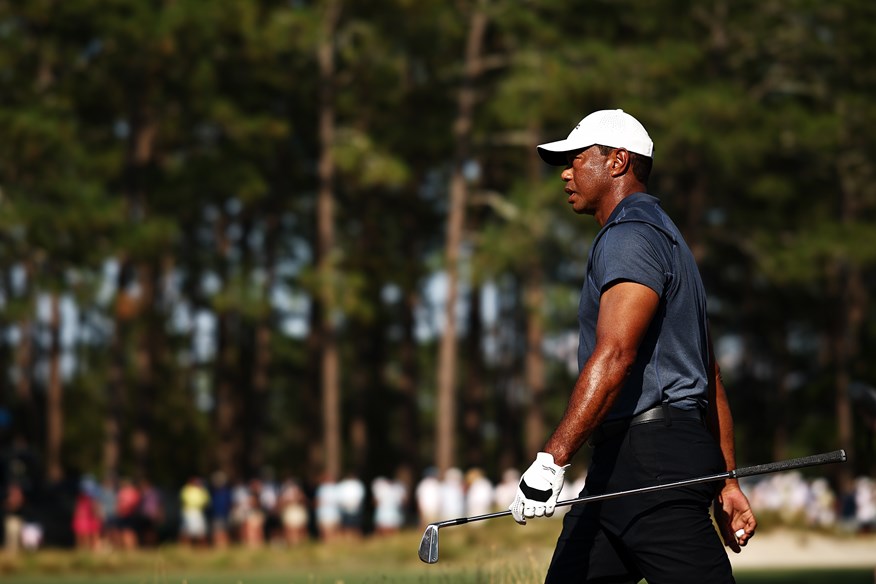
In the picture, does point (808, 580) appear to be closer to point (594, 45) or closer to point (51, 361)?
point (594, 45)

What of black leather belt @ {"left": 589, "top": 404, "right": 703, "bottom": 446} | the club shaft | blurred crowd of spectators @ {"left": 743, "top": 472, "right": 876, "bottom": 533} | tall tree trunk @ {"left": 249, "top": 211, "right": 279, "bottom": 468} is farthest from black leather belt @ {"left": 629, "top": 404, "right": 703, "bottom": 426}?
tall tree trunk @ {"left": 249, "top": 211, "right": 279, "bottom": 468}

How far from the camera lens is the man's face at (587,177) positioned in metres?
5.39

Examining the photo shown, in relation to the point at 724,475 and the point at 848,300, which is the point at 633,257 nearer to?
the point at 724,475

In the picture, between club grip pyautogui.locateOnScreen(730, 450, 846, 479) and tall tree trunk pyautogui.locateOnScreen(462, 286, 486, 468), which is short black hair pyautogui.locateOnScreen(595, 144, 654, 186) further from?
tall tree trunk pyautogui.locateOnScreen(462, 286, 486, 468)

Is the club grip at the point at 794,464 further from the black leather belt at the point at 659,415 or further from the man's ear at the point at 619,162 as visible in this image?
the man's ear at the point at 619,162

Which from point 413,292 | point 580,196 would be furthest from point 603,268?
point 413,292

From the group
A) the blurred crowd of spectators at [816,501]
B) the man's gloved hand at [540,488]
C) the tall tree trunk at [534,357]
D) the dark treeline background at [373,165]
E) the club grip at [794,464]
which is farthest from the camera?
the tall tree trunk at [534,357]

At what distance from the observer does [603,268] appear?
503 cm

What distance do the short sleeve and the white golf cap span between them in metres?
0.38

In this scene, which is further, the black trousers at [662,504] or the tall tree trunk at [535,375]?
the tall tree trunk at [535,375]

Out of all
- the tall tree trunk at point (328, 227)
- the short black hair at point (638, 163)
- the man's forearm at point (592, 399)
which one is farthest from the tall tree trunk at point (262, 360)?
the man's forearm at point (592, 399)

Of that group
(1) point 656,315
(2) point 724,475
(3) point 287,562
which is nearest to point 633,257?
(1) point 656,315

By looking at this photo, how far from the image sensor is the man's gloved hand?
4.77 m

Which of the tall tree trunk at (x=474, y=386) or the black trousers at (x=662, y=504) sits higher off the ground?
the black trousers at (x=662, y=504)
